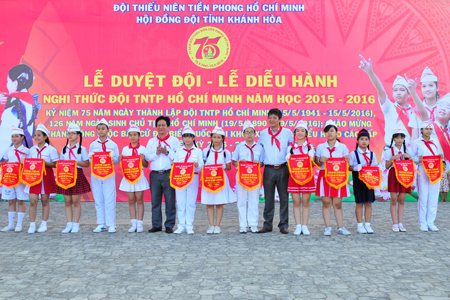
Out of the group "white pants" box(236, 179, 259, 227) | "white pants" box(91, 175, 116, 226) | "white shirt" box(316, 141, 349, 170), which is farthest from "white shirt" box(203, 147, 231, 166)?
"white pants" box(91, 175, 116, 226)

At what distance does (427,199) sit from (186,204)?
3512mm

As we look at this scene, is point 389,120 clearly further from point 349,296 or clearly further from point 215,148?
point 349,296

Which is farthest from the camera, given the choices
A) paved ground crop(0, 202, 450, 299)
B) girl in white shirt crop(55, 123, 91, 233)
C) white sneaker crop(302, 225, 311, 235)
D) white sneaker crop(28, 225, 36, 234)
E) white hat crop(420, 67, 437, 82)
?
white hat crop(420, 67, 437, 82)

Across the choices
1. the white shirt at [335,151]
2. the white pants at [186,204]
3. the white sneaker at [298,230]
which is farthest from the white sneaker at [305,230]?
the white pants at [186,204]

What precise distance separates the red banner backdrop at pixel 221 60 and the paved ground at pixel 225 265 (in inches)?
154

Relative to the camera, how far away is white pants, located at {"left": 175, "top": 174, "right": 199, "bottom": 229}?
568 centimetres

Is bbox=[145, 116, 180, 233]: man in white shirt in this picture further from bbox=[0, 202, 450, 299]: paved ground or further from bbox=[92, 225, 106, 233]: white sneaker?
bbox=[92, 225, 106, 233]: white sneaker

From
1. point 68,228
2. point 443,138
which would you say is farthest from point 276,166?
point 443,138

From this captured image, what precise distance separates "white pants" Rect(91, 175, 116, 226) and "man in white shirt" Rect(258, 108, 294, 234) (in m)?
2.13

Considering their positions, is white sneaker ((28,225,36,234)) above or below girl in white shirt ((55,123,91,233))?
below

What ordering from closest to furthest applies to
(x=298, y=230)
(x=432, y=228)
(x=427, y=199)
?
1. (x=298, y=230)
2. (x=432, y=228)
3. (x=427, y=199)

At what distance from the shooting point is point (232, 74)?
9266mm

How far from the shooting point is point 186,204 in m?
5.71

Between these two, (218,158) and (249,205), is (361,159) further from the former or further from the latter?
(218,158)
